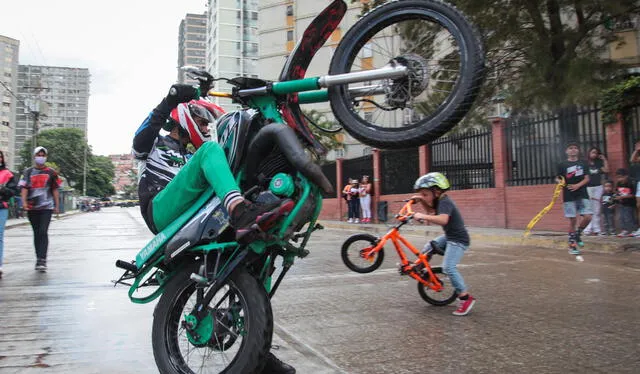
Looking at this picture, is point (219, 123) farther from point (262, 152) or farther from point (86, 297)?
point (86, 297)

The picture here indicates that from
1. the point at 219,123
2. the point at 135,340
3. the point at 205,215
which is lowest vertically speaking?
the point at 135,340

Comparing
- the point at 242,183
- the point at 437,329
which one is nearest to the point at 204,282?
the point at 242,183

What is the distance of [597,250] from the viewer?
9336 mm

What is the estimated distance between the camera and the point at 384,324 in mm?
4352

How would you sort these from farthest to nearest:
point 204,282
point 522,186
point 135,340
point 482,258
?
point 522,186, point 482,258, point 135,340, point 204,282

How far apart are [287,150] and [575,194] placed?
8.21 meters

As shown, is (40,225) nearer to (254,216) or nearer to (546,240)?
(254,216)

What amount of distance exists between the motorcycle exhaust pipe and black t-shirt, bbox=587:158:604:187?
955cm

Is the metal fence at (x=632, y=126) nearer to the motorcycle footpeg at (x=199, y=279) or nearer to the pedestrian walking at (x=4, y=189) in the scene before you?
the motorcycle footpeg at (x=199, y=279)

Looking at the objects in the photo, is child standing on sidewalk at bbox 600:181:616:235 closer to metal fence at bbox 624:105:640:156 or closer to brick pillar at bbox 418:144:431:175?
metal fence at bbox 624:105:640:156

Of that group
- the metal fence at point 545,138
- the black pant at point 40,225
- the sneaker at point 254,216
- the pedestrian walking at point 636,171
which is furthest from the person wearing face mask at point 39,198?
the metal fence at point 545,138

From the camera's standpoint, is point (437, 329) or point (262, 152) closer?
point (262, 152)

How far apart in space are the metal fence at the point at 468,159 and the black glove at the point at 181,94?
41.4 feet

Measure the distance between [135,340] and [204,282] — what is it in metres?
1.92
